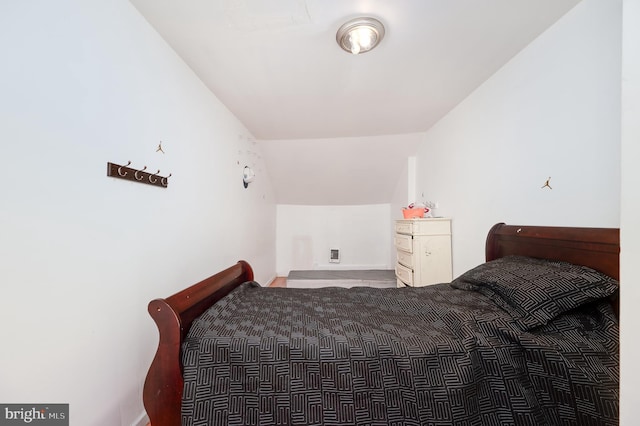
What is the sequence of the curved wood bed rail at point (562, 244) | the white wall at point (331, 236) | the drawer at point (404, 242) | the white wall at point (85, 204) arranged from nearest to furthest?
the white wall at point (85, 204)
the curved wood bed rail at point (562, 244)
the drawer at point (404, 242)
the white wall at point (331, 236)

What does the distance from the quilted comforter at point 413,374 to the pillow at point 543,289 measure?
0.5 inches

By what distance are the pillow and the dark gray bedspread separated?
68mm

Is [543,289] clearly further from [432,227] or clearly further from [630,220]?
[432,227]

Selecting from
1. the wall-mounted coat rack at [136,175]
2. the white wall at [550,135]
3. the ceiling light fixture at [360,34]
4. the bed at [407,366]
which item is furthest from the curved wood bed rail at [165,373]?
the white wall at [550,135]

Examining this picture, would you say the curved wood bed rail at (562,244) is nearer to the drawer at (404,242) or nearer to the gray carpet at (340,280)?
the drawer at (404,242)

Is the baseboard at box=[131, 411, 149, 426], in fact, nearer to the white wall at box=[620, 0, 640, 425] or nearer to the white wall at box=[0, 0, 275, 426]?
the white wall at box=[0, 0, 275, 426]

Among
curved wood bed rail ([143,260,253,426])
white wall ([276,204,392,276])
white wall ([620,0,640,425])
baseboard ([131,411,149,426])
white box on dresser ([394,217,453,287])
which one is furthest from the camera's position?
white wall ([276,204,392,276])

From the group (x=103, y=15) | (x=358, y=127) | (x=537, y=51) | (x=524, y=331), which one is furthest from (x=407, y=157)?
(x=103, y=15)

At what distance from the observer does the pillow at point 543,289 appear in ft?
3.41

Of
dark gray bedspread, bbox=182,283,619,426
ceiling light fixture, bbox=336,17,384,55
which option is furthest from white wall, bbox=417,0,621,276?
ceiling light fixture, bbox=336,17,384,55

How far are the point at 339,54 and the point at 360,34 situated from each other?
0.87 feet

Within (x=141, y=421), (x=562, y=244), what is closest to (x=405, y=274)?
(x=562, y=244)

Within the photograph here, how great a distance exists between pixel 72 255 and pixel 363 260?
419 centimetres

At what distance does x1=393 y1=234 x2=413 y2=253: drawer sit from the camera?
8.71ft
